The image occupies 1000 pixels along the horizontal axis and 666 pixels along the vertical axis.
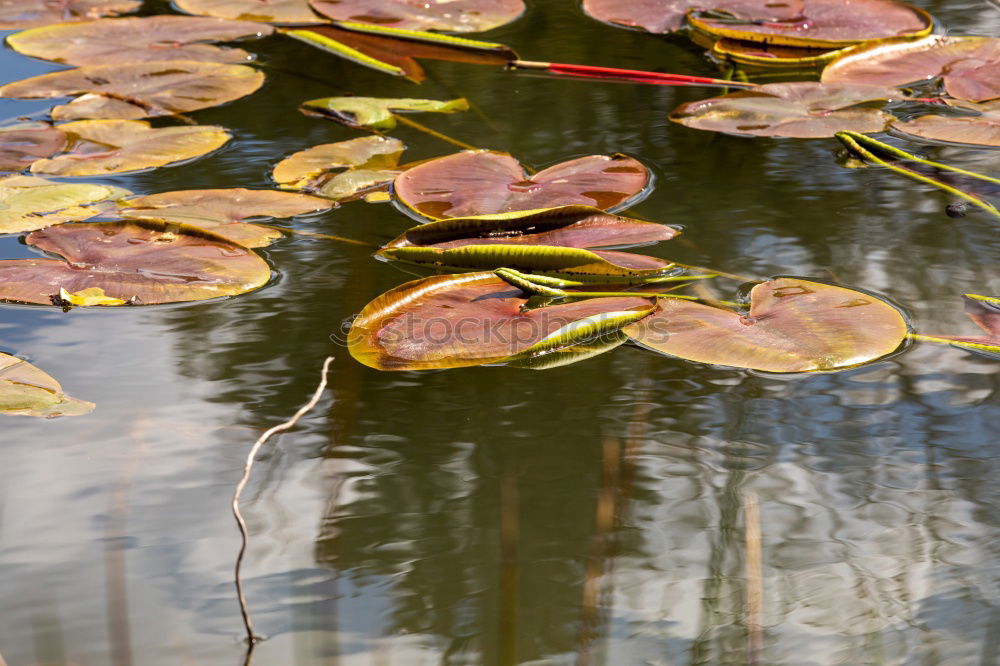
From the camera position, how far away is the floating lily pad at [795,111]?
1.95 m

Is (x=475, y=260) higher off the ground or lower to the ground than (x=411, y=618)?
higher

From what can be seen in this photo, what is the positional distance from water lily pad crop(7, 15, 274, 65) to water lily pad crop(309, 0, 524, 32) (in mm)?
216

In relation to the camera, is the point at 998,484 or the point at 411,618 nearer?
the point at 411,618

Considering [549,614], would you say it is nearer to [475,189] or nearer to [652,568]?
[652,568]

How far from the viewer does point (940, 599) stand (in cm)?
89

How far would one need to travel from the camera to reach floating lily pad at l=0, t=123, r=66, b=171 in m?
1.93

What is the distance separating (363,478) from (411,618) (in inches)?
9.0

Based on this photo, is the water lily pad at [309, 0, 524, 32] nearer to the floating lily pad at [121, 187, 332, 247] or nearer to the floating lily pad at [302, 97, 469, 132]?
the floating lily pad at [302, 97, 469, 132]

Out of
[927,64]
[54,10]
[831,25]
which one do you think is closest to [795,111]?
[927,64]

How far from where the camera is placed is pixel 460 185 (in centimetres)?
172

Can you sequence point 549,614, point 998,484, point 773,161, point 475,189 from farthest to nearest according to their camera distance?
point 773,161 → point 475,189 → point 998,484 → point 549,614

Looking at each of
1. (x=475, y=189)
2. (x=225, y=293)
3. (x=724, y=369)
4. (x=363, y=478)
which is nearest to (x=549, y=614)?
(x=363, y=478)

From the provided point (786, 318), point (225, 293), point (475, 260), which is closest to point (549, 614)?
point (786, 318)

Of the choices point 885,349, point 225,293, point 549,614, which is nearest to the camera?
point 549,614
